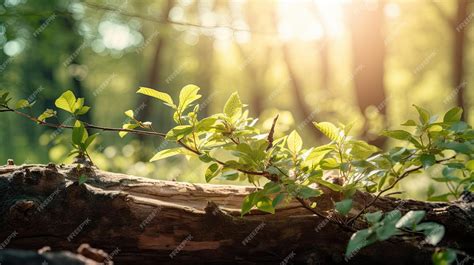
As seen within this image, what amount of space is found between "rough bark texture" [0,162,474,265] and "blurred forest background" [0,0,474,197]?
0.89 m

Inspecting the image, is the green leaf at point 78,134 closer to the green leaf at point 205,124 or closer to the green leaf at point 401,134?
the green leaf at point 205,124

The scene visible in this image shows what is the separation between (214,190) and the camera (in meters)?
2.81

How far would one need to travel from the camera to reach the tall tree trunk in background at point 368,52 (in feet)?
37.0

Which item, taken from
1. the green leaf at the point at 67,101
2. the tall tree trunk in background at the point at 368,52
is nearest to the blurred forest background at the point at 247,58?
the tall tree trunk in background at the point at 368,52

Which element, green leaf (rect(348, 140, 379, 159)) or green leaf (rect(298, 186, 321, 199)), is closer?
green leaf (rect(298, 186, 321, 199))

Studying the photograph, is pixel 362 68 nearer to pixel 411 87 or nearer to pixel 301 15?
pixel 301 15

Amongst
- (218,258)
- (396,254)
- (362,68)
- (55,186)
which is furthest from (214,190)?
(362,68)

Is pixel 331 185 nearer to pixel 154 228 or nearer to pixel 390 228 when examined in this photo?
pixel 390 228

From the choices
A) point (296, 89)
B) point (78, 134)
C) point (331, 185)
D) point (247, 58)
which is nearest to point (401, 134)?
point (331, 185)

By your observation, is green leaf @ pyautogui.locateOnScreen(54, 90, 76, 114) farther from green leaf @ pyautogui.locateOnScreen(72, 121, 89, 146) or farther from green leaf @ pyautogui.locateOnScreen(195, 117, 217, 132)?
green leaf @ pyautogui.locateOnScreen(195, 117, 217, 132)

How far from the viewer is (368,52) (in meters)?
11.4

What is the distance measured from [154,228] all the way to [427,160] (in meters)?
1.37

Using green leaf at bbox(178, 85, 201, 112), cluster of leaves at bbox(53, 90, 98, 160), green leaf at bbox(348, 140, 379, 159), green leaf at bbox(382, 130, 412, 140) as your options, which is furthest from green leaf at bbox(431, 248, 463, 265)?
cluster of leaves at bbox(53, 90, 98, 160)

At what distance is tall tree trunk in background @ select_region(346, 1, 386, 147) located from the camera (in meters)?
11.3
